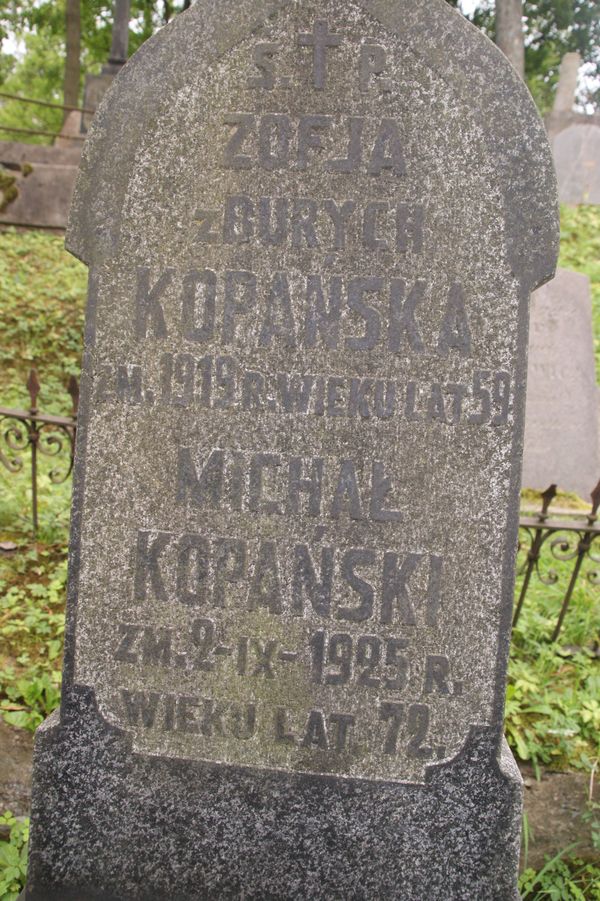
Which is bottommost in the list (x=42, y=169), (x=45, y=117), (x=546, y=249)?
(x=546, y=249)

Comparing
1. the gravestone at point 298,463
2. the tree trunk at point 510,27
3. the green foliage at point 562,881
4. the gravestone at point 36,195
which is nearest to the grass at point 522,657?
the green foliage at point 562,881

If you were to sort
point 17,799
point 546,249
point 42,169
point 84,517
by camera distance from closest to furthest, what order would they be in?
point 546,249
point 84,517
point 17,799
point 42,169

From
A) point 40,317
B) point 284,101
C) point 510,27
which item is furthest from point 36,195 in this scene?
point 284,101

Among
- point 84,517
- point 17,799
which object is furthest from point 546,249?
point 17,799

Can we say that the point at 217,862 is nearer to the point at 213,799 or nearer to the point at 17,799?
the point at 213,799

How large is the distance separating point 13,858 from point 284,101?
218 cm

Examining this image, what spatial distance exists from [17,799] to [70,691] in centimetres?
75

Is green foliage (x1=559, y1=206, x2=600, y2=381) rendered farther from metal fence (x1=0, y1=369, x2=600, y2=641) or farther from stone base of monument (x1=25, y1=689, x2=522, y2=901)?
stone base of monument (x1=25, y1=689, x2=522, y2=901)

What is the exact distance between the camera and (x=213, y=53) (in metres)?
1.89

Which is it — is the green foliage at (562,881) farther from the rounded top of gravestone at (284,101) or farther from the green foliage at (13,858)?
the rounded top of gravestone at (284,101)

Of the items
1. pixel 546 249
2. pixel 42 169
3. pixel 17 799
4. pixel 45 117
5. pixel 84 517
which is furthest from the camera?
pixel 45 117

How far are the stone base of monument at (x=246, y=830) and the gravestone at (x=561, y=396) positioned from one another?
361cm

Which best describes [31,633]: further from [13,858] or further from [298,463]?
[298,463]

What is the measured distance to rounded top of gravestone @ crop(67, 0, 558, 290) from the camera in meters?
1.84
